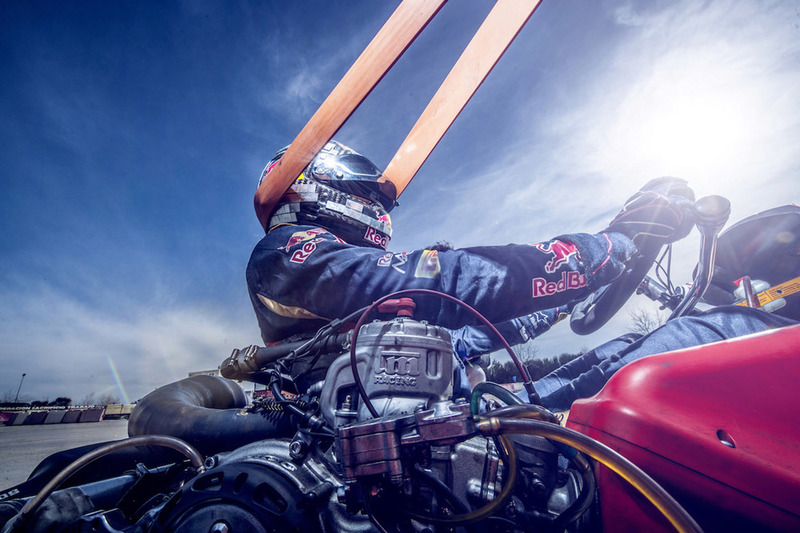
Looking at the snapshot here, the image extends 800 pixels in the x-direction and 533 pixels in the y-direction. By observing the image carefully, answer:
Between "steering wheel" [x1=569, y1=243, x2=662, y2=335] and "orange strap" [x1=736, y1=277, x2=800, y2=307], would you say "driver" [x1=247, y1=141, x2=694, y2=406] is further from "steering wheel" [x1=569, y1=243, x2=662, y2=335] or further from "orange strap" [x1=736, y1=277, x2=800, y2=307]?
"orange strap" [x1=736, y1=277, x2=800, y2=307]

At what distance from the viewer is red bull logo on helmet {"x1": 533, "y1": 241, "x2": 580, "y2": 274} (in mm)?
1477

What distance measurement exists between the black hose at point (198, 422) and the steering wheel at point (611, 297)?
1.80 m

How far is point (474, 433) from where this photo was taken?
0.74 metres

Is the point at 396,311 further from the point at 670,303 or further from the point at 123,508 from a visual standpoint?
the point at 670,303

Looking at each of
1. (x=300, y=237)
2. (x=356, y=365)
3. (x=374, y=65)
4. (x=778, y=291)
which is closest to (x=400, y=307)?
(x=356, y=365)

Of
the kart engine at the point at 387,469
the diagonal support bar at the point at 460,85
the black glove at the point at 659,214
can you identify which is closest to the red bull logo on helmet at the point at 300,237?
the kart engine at the point at 387,469

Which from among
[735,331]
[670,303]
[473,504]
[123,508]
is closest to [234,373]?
[123,508]

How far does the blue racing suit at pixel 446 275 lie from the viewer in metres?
1.44

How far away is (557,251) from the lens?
59.7 inches

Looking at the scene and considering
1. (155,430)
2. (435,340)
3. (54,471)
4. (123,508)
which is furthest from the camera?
(155,430)

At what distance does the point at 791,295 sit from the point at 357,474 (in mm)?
2355

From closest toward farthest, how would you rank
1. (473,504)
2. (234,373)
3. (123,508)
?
1. (473,504)
2. (123,508)
3. (234,373)

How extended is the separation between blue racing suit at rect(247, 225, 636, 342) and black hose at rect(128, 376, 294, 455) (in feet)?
1.57

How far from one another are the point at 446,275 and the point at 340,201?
3.07 ft
